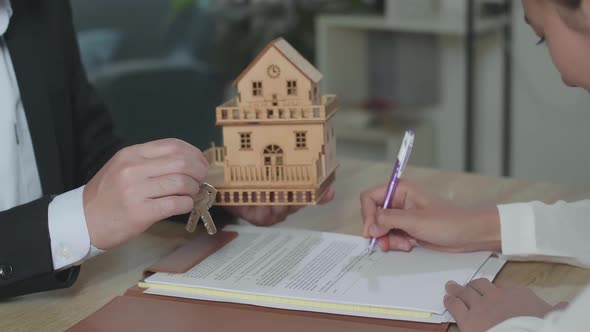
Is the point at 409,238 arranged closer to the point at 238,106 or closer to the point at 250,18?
the point at 238,106

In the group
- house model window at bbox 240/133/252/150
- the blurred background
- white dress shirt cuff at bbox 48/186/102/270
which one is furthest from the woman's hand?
the blurred background

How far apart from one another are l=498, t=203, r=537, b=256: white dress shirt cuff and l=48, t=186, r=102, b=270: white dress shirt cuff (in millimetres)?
688

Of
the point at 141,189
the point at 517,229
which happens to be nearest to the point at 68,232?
the point at 141,189

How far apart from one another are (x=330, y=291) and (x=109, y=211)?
36cm

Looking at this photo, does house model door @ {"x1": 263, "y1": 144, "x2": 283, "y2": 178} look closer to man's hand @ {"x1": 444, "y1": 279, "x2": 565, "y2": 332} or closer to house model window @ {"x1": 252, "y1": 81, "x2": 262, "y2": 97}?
house model window @ {"x1": 252, "y1": 81, "x2": 262, "y2": 97}

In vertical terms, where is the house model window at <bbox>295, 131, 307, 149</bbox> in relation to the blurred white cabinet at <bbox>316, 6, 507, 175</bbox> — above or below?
above

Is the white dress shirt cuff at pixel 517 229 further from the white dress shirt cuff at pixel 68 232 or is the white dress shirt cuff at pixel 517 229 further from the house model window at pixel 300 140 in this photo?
the white dress shirt cuff at pixel 68 232

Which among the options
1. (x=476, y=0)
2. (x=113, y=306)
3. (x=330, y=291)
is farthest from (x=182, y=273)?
(x=476, y=0)

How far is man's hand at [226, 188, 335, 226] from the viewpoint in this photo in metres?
1.60

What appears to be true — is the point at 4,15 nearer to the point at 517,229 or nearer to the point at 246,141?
the point at 246,141

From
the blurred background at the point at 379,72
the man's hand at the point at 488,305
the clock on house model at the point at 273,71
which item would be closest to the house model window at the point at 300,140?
the clock on house model at the point at 273,71

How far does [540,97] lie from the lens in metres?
3.83

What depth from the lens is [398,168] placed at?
5.04ft

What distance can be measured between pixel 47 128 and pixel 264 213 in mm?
459
